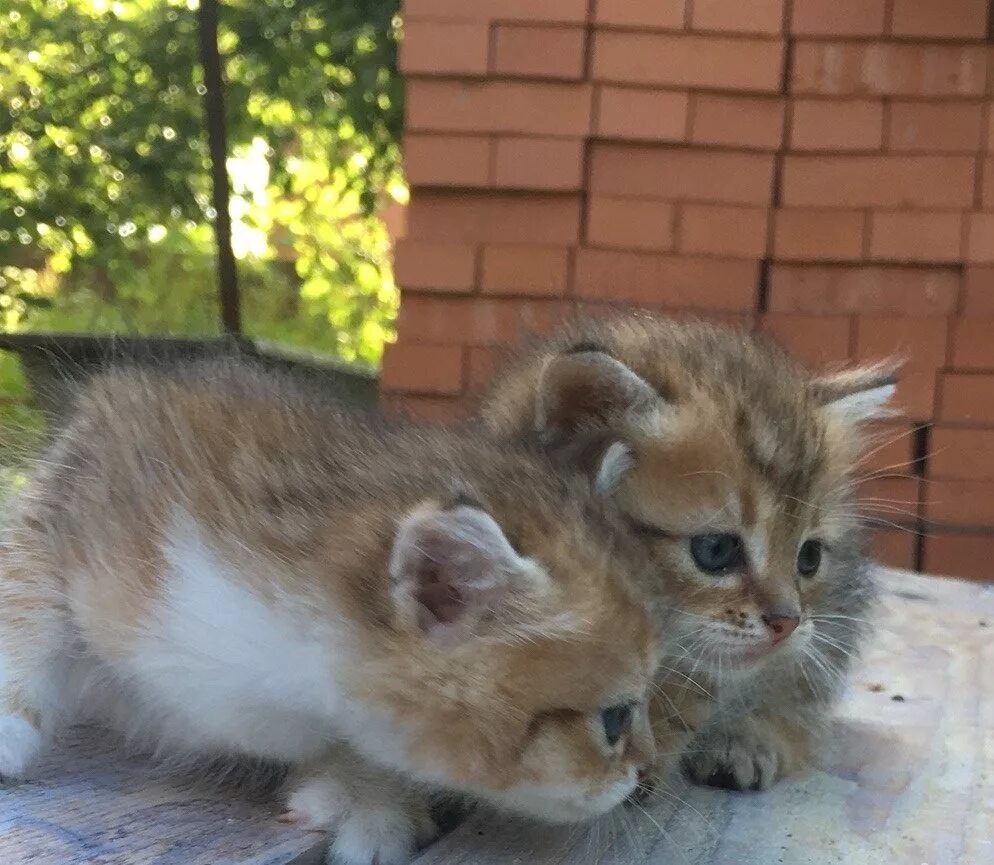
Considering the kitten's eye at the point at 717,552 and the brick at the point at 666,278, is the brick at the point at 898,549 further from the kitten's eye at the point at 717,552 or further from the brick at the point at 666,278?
the kitten's eye at the point at 717,552

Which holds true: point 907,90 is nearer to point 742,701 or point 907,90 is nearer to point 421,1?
point 421,1

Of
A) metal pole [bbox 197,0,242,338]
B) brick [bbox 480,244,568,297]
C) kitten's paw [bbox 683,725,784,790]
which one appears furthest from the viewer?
brick [bbox 480,244,568,297]

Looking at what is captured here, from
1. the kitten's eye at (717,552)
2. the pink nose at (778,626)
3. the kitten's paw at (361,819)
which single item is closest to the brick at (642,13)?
the kitten's eye at (717,552)

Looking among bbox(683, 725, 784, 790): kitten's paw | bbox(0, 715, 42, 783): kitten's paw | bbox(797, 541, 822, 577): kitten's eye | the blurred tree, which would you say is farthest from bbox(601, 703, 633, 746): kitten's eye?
the blurred tree

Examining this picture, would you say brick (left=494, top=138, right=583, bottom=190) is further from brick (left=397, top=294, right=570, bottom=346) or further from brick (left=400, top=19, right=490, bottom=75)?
brick (left=397, top=294, right=570, bottom=346)

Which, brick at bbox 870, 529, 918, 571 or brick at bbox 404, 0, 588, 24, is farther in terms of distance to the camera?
brick at bbox 870, 529, 918, 571

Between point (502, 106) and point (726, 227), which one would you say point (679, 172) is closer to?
point (726, 227)
